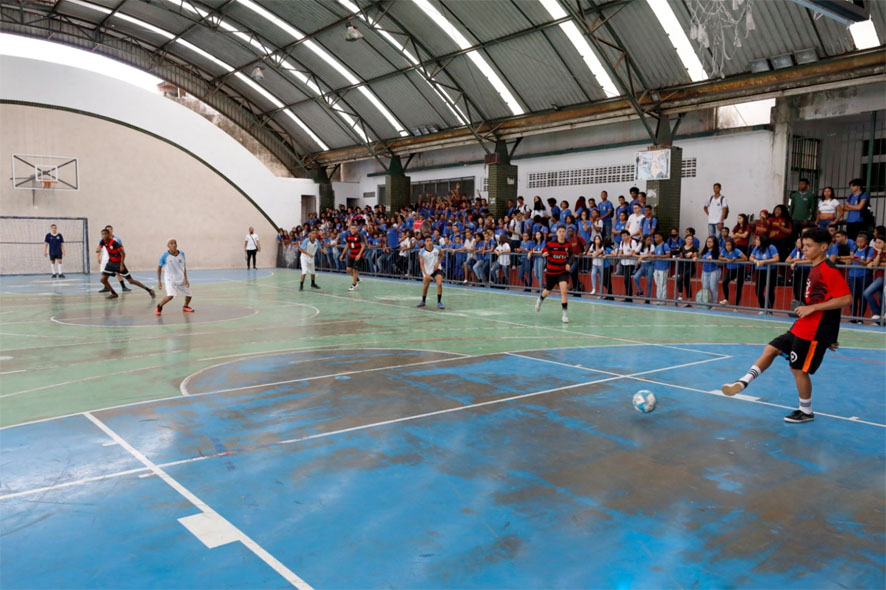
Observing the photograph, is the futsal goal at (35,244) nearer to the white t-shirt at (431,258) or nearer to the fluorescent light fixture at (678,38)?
the white t-shirt at (431,258)

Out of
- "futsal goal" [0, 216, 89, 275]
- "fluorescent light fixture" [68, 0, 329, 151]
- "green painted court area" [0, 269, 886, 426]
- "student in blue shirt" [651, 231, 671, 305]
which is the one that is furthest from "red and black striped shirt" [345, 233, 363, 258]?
"fluorescent light fixture" [68, 0, 329, 151]

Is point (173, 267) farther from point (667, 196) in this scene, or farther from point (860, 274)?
point (667, 196)

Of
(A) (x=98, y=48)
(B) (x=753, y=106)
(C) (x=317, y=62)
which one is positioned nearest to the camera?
(B) (x=753, y=106)

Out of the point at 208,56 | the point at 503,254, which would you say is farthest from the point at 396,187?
the point at 503,254

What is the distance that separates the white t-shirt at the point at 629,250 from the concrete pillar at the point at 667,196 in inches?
139

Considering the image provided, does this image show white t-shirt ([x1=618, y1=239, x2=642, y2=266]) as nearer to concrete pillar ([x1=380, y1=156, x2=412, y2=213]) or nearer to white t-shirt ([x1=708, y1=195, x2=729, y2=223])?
white t-shirt ([x1=708, y1=195, x2=729, y2=223])

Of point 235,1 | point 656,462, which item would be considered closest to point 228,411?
point 656,462

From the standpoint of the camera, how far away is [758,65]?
19.2 meters

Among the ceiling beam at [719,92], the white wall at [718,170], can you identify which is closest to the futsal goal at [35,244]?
the ceiling beam at [719,92]

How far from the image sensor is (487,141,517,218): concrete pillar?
2831cm

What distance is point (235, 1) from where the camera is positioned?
93.7 ft

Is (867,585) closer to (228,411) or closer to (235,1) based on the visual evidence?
(228,411)

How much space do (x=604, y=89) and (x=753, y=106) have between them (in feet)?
15.9

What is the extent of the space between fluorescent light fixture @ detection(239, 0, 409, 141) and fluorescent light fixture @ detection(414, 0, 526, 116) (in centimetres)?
765
